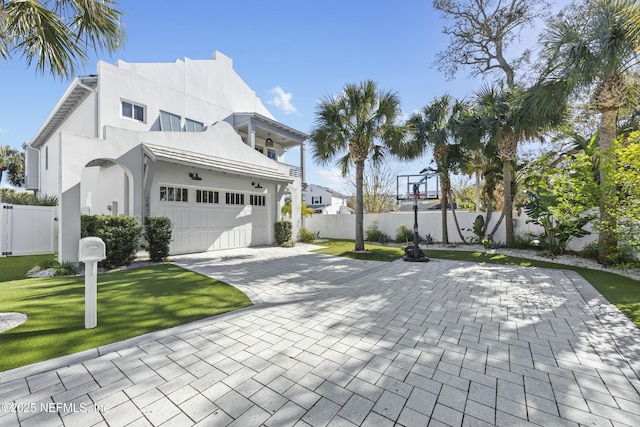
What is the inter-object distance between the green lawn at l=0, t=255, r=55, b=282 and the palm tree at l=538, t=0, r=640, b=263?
16110mm

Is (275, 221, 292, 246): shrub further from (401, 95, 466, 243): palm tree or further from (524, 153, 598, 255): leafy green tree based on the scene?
(524, 153, 598, 255): leafy green tree

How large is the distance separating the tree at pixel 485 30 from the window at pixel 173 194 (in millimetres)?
16950

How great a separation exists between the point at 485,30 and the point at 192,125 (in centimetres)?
1835

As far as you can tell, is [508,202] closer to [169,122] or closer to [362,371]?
[362,371]

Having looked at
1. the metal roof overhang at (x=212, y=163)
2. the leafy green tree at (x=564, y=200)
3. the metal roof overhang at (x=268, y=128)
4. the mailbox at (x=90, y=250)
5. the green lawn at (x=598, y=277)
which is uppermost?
the metal roof overhang at (x=268, y=128)

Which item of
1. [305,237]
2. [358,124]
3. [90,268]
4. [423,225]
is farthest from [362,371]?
[423,225]

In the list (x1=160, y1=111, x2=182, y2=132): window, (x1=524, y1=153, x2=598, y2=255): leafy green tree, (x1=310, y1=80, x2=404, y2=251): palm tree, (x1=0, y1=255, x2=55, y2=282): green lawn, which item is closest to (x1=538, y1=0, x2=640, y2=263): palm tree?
(x1=524, y1=153, x2=598, y2=255): leafy green tree

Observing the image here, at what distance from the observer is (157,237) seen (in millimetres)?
8539

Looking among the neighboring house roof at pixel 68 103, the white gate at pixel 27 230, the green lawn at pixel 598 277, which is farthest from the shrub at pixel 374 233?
the neighboring house roof at pixel 68 103

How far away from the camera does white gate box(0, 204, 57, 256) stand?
1026 centimetres

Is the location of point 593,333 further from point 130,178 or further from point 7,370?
point 130,178

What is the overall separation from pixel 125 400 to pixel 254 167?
10955 mm

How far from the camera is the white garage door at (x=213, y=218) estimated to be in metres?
10.1

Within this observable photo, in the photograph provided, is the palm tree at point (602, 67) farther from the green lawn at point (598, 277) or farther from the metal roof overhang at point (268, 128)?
the metal roof overhang at point (268, 128)
